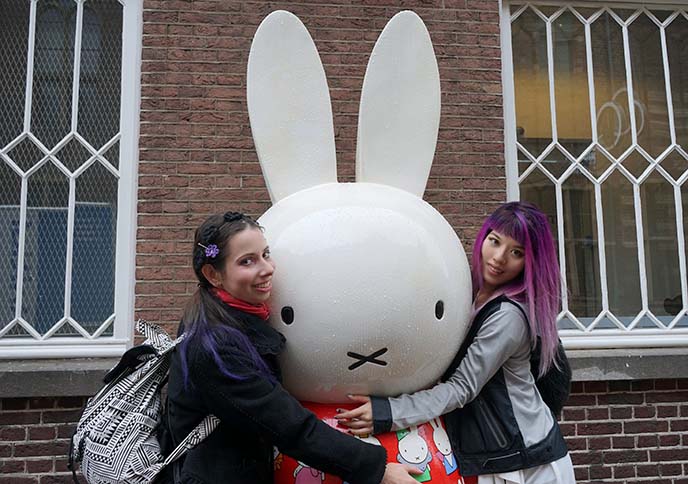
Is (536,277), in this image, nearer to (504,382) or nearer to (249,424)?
(504,382)

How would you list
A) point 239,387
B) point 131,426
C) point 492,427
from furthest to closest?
1. point 492,427
2. point 131,426
3. point 239,387

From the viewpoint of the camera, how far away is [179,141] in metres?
3.91

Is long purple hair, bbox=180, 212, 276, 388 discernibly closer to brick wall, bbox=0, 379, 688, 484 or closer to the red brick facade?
the red brick facade

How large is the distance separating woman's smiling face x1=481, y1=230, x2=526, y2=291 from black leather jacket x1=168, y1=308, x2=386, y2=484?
2.51 ft

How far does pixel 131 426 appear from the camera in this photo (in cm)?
194

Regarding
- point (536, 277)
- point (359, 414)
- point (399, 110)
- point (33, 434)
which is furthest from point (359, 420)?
point (33, 434)

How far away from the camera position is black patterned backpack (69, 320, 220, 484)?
1.88 metres

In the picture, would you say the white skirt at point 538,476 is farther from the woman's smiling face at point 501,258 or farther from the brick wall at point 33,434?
the brick wall at point 33,434

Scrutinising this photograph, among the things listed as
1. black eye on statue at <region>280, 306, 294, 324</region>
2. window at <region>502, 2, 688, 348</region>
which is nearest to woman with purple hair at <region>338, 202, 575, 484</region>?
black eye on statue at <region>280, 306, 294, 324</region>

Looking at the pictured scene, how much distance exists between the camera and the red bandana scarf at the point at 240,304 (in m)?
1.96

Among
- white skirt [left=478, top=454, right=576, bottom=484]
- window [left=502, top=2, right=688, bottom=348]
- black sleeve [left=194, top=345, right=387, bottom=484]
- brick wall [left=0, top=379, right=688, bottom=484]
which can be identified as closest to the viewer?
black sleeve [left=194, top=345, right=387, bottom=484]

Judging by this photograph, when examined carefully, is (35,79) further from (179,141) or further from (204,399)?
(204,399)

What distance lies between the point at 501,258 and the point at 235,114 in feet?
7.32

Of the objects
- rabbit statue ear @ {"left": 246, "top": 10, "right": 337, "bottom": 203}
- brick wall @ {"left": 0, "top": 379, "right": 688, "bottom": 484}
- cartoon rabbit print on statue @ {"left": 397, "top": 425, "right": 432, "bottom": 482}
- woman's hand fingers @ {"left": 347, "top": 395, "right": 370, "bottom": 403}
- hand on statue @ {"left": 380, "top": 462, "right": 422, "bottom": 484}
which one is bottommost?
brick wall @ {"left": 0, "top": 379, "right": 688, "bottom": 484}
